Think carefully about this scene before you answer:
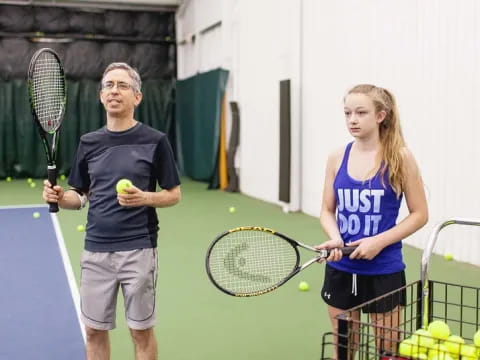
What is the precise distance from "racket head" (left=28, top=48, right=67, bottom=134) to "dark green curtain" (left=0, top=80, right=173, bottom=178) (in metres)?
9.67

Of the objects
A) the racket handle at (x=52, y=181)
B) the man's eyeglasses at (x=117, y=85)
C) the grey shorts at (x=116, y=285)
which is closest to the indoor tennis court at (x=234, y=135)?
the man's eyeglasses at (x=117, y=85)

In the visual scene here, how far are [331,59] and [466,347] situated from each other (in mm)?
5966

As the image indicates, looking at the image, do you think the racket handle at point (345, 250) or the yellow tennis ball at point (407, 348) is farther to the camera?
the racket handle at point (345, 250)

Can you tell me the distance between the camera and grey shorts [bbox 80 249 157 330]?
2.38 metres

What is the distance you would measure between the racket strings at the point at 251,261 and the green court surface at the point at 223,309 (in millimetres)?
1093

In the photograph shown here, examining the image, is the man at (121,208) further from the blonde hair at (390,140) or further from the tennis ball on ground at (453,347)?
the tennis ball on ground at (453,347)

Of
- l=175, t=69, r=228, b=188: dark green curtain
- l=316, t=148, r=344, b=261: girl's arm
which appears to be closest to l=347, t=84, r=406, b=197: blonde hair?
l=316, t=148, r=344, b=261: girl's arm

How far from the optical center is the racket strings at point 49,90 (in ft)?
8.91

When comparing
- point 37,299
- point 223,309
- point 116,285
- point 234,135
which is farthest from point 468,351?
point 234,135

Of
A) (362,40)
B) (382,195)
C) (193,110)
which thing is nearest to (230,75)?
(193,110)

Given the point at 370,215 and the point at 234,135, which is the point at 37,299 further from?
the point at 234,135

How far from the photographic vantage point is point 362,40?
261 inches

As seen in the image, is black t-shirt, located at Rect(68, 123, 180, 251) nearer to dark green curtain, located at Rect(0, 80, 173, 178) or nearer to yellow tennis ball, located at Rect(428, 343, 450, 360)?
yellow tennis ball, located at Rect(428, 343, 450, 360)

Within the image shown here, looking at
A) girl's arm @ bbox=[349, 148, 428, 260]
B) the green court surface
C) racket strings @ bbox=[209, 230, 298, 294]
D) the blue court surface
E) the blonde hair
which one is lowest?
the green court surface
